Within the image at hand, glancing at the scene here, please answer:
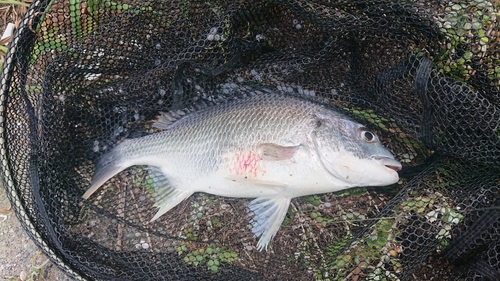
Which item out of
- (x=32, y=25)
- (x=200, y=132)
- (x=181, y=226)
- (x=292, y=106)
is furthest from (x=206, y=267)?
(x=32, y=25)

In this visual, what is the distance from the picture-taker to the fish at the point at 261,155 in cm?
236

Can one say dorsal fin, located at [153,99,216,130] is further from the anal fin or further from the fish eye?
the fish eye

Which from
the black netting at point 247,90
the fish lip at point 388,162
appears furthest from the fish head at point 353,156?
the black netting at point 247,90

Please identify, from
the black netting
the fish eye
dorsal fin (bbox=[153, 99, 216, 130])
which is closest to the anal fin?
the black netting

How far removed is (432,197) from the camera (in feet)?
7.79

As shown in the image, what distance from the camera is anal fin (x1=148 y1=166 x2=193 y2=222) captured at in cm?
263

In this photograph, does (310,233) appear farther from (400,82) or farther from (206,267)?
(400,82)

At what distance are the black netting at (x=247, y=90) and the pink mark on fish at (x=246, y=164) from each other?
0.39 meters

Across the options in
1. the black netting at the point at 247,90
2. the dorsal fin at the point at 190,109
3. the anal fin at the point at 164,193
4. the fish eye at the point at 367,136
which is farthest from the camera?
the dorsal fin at the point at 190,109

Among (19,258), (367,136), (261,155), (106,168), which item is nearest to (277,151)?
(261,155)

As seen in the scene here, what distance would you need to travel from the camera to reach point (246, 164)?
2430 millimetres

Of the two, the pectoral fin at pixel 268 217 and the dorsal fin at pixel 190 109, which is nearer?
the pectoral fin at pixel 268 217

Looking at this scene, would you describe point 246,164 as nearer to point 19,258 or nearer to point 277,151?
point 277,151

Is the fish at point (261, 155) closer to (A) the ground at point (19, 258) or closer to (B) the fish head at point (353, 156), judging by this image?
(B) the fish head at point (353, 156)
